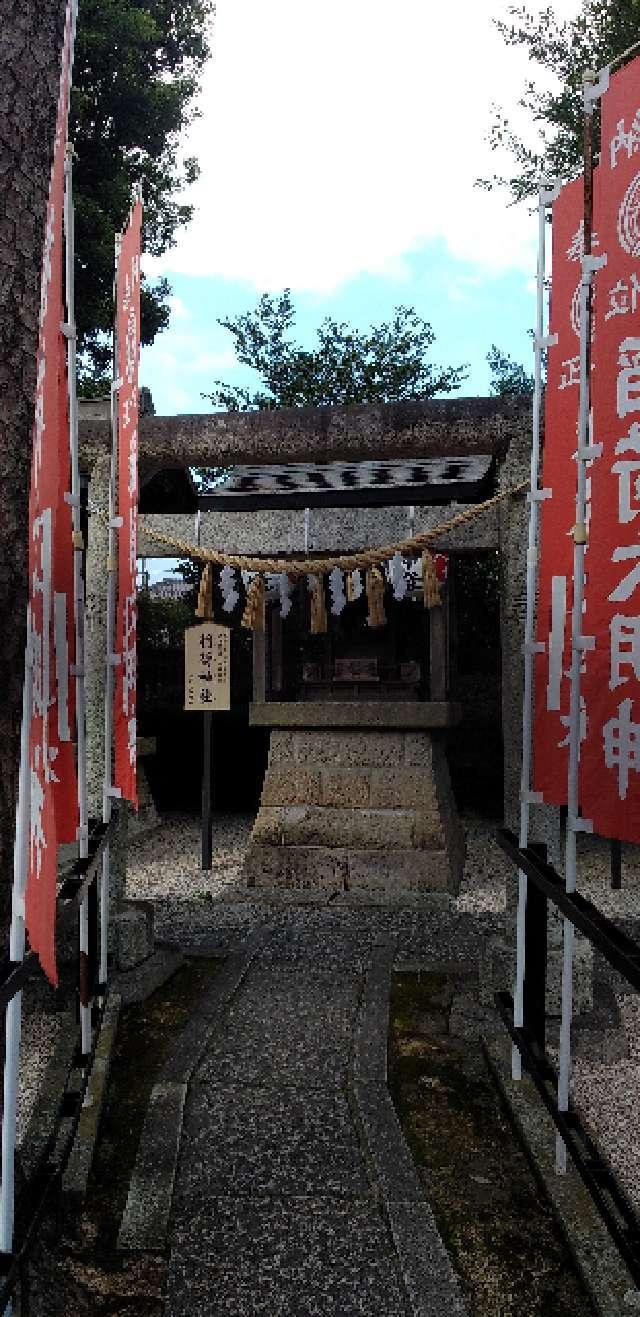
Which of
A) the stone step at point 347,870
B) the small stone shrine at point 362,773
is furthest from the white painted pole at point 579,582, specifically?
the stone step at point 347,870

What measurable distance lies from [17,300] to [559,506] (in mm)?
2305

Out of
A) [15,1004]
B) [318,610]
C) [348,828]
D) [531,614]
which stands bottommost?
[348,828]

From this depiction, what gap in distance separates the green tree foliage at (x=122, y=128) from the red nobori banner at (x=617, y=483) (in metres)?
11.2

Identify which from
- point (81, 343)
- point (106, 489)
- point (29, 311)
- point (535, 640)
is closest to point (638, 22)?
point (81, 343)

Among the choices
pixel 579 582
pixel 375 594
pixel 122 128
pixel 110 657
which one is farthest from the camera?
pixel 122 128

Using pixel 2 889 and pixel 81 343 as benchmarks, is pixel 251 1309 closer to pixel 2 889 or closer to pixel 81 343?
pixel 2 889

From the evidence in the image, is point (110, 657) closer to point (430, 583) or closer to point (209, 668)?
point (430, 583)

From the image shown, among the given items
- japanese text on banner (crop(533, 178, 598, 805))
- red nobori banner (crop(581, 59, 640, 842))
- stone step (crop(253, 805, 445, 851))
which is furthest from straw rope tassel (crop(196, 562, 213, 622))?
red nobori banner (crop(581, 59, 640, 842))

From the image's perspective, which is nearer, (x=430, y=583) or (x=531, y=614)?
(x=531, y=614)

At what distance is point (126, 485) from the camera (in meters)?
4.76

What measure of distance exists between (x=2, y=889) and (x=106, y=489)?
399 cm

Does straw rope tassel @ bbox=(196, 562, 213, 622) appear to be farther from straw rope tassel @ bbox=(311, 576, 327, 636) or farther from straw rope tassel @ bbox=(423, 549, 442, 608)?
straw rope tassel @ bbox=(423, 549, 442, 608)

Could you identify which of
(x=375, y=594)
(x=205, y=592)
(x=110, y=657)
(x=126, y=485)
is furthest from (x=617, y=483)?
(x=205, y=592)

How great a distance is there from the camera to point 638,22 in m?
11.2
